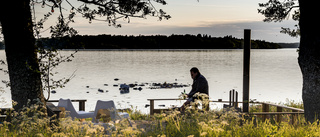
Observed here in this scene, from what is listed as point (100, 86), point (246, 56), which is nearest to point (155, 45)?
point (100, 86)

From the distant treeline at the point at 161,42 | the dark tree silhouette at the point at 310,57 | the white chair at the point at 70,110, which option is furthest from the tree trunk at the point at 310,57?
the distant treeline at the point at 161,42

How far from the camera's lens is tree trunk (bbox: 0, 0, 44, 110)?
7.94 m

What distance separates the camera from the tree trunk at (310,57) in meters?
8.70

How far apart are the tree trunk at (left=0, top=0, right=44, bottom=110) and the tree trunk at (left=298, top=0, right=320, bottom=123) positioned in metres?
6.20

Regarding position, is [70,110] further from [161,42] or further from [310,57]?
[161,42]

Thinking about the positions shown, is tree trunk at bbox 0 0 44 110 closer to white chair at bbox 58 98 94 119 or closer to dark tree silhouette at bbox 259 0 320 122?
white chair at bbox 58 98 94 119

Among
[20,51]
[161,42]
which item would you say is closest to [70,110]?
[20,51]

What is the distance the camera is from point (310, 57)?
28.7 feet

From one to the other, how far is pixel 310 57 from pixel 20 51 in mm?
6594

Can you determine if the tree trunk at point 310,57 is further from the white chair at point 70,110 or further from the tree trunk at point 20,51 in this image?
the tree trunk at point 20,51

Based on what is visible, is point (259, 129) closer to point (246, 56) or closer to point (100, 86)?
point (246, 56)

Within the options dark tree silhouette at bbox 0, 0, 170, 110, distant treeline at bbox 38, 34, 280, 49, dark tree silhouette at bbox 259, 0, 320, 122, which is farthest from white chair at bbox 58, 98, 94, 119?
distant treeline at bbox 38, 34, 280, 49

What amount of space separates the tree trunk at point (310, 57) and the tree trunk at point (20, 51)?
6204mm

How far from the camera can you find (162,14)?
935 cm
